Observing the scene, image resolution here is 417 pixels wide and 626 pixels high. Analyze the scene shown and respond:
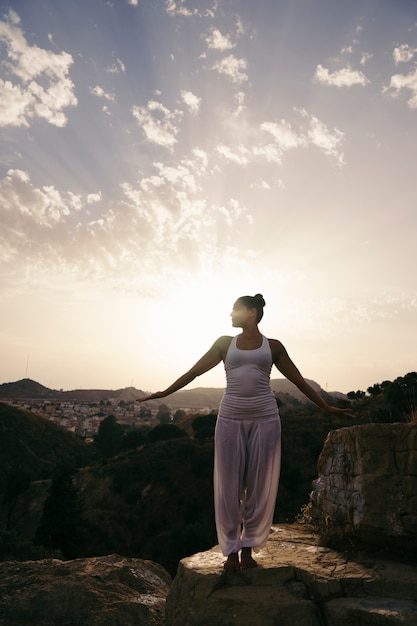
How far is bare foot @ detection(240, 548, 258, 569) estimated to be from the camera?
3.55m

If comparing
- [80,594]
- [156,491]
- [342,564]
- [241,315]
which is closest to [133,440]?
[156,491]

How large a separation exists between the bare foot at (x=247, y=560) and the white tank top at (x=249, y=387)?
1.11 meters

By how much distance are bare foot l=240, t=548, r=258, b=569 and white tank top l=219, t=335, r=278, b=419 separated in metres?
1.11

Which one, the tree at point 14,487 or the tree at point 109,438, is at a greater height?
the tree at point 109,438

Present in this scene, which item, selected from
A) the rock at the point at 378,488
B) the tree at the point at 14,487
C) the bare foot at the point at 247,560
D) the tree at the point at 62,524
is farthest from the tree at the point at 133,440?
the bare foot at the point at 247,560

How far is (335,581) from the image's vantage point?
341 cm

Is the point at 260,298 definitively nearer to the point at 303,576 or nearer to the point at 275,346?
the point at 275,346

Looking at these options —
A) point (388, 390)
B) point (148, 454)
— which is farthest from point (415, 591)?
point (148, 454)

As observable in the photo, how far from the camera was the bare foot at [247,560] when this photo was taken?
3547 millimetres

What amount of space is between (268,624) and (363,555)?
4.55 feet

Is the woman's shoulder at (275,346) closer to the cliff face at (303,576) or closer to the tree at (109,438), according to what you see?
the cliff face at (303,576)

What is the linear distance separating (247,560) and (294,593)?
1.42ft

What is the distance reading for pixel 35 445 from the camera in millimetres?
60844

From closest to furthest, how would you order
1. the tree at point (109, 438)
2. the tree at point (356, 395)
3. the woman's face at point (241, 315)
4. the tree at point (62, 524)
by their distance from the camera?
1. the woman's face at point (241, 315)
2. the tree at point (62, 524)
3. the tree at point (356, 395)
4. the tree at point (109, 438)
